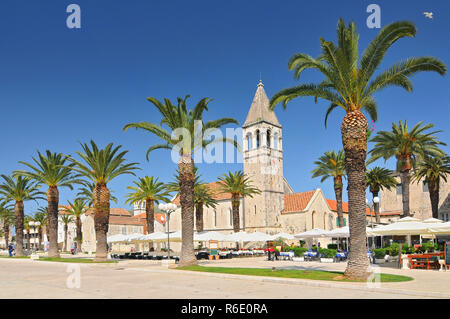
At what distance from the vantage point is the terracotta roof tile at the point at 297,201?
5892 centimetres

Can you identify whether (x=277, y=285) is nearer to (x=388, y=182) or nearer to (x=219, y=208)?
(x=388, y=182)

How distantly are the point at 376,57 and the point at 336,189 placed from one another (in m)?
30.5

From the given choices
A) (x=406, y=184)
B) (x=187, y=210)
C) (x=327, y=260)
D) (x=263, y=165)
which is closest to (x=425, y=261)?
(x=327, y=260)

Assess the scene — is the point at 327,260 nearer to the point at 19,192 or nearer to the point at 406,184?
the point at 406,184

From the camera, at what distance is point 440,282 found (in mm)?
15141

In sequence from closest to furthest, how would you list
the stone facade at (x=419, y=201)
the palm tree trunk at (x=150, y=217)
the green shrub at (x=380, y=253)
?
the green shrub at (x=380, y=253) < the palm tree trunk at (x=150, y=217) < the stone facade at (x=419, y=201)

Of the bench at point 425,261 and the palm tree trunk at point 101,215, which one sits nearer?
the bench at point 425,261

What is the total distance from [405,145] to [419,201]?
25.9 meters

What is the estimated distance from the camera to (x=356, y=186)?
56.4ft

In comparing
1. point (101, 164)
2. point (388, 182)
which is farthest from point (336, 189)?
point (101, 164)

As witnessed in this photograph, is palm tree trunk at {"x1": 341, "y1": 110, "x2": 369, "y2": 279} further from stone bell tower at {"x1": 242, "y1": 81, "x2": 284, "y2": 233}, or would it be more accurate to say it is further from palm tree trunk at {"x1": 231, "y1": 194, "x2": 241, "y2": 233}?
stone bell tower at {"x1": 242, "y1": 81, "x2": 284, "y2": 233}

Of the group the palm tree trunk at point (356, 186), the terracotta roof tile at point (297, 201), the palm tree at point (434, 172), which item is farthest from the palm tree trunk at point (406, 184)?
the terracotta roof tile at point (297, 201)

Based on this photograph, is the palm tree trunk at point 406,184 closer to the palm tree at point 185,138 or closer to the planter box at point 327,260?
the planter box at point 327,260

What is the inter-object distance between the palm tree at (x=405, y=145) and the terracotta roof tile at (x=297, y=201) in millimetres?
23120
